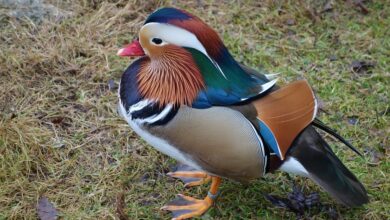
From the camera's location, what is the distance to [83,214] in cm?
237

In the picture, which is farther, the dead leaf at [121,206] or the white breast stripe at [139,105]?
the dead leaf at [121,206]

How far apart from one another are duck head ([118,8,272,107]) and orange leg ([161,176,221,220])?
48cm

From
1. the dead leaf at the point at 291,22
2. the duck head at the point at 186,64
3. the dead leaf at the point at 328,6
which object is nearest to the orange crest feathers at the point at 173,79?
the duck head at the point at 186,64

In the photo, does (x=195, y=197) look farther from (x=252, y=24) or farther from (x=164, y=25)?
(x=252, y=24)

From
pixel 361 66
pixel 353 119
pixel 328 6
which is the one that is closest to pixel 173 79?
pixel 353 119

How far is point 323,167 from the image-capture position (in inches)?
85.1

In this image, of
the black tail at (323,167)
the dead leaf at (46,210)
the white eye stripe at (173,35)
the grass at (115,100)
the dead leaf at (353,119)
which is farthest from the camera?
the dead leaf at (353,119)

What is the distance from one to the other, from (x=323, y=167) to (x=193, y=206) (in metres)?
0.58

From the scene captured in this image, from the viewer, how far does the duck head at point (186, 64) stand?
1937 millimetres

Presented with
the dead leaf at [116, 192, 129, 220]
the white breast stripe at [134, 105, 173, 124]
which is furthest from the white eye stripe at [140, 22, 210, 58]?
the dead leaf at [116, 192, 129, 220]

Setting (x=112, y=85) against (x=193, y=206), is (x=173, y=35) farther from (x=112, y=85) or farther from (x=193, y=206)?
(x=112, y=85)

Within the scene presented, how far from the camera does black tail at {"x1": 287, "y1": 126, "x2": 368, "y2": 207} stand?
7.04 feet

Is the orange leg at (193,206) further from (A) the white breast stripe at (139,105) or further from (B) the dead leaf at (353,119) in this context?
(B) the dead leaf at (353,119)

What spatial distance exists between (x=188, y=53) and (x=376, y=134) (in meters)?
1.31
